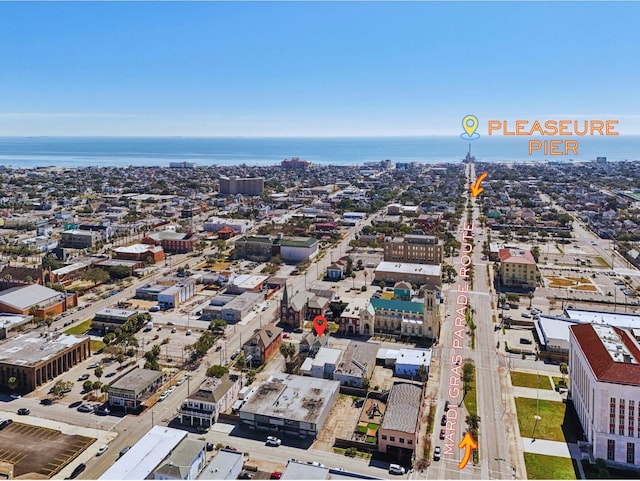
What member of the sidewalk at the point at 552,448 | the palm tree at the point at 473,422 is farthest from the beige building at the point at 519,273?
the sidewalk at the point at 552,448

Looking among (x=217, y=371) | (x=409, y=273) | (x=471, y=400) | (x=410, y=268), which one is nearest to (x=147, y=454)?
(x=217, y=371)

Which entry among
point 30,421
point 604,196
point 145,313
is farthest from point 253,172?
point 30,421

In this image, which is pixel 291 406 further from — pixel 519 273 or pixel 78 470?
pixel 519 273

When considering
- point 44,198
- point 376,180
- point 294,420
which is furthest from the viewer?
point 376,180

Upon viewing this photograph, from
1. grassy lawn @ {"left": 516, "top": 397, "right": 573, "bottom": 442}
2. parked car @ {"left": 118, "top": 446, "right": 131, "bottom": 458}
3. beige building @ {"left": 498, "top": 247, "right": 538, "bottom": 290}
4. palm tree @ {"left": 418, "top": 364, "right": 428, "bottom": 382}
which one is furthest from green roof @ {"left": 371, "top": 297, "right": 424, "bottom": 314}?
parked car @ {"left": 118, "top": 446, "right": 131, "bottom": 458}

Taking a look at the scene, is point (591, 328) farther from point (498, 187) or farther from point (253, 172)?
point (253, 172)

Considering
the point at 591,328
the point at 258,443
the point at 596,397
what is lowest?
the point at 258,443
